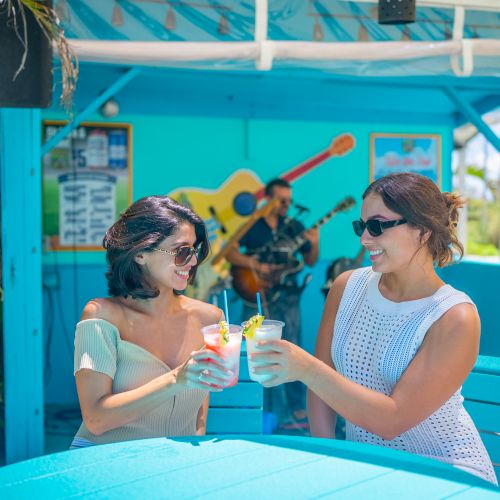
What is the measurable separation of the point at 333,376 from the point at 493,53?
3104 millimetres

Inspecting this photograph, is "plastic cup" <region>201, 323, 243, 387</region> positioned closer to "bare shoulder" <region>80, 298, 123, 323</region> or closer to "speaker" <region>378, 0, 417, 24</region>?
"bare shoulder" <region>80, 298, 123, 323</region>

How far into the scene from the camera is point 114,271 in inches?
94.8

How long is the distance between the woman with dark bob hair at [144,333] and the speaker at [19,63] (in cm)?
86

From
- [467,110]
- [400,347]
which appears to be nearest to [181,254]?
[400,347]

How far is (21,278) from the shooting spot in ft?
11.5

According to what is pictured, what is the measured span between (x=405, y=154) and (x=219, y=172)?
1.74 meters

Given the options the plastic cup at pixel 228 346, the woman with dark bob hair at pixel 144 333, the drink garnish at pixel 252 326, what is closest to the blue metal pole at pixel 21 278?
the woman with dark bob hair at pixel 144 333

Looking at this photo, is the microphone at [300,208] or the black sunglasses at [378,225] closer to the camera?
the black sunglasses at [378,225]

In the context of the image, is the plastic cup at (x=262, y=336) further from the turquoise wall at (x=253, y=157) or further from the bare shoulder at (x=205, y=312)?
the turquoise wall at (x=253, y=157)

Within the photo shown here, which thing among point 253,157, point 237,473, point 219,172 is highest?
point 253,157

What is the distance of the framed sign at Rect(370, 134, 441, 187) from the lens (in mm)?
6312

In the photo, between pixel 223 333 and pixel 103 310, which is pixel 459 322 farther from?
pixel 103 310

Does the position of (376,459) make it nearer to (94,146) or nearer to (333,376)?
(333,376)

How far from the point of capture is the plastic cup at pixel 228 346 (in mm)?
1966
